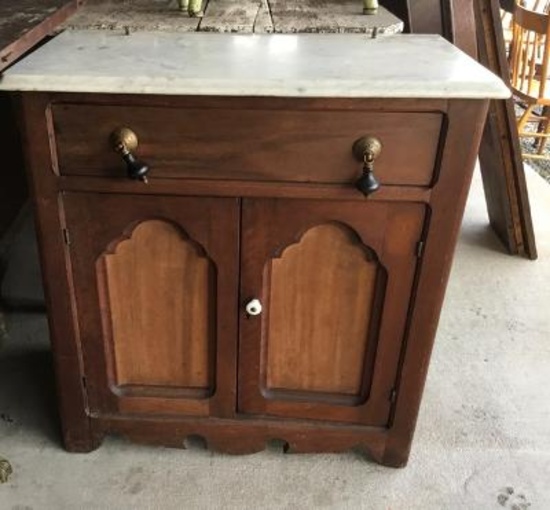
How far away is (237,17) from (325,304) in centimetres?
56

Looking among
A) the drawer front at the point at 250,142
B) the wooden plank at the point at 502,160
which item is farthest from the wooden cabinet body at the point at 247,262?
the wooden plank at the point at 502,160

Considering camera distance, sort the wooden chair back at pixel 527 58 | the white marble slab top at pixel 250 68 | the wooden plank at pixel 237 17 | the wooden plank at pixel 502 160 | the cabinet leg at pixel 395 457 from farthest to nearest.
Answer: the wooden chair back at pixel 527 58
the wooden plank at pixel 502 160
the cabinet leg at pixel 395 457
the wooden plank at pixel 237 17
the white marble slab top at pixel 250 68

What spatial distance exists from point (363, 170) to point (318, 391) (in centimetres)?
46

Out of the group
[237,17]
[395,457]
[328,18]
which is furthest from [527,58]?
[395,457]

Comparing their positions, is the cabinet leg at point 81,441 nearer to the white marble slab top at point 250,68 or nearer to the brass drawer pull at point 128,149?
the brass drawer pull at point 128,149

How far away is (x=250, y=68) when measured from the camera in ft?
2.76

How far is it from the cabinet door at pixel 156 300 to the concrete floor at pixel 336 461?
0.13 meters

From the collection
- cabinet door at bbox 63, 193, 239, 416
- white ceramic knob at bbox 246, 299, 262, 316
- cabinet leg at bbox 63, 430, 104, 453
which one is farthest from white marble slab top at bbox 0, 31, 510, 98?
cabinet leg at bbox 63, 430, 104, 453

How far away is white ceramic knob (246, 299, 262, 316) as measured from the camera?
1.01 m

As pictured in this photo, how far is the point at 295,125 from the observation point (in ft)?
2.78

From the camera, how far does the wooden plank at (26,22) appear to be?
858 millimetres

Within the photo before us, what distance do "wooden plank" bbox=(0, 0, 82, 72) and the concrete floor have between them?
752mm

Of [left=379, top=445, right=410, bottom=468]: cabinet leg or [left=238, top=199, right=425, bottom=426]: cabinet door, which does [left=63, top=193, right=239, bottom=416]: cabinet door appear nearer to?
[left=238, top=199, right=425, bottom=426]: cabinet door

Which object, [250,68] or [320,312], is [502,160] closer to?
[320,312]
